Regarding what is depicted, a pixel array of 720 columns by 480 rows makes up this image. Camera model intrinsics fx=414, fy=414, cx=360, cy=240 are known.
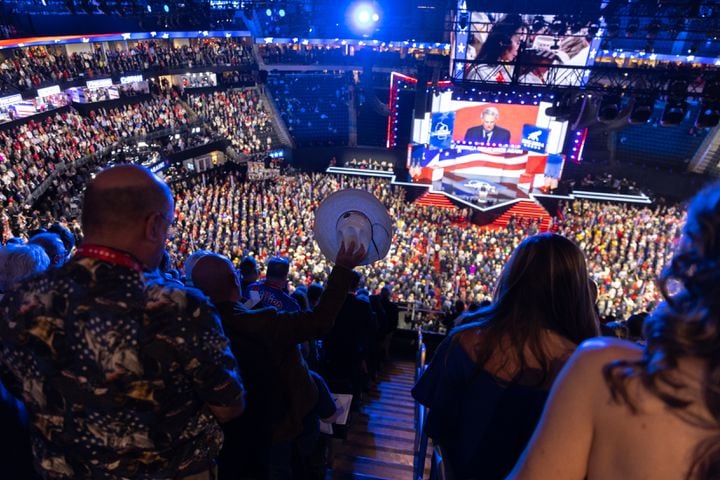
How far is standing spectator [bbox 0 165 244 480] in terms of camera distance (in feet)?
4.30

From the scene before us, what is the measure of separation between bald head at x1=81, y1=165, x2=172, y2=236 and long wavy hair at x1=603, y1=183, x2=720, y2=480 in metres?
1.41

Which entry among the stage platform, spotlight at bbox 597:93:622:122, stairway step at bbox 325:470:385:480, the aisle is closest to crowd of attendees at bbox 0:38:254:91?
the stage platform

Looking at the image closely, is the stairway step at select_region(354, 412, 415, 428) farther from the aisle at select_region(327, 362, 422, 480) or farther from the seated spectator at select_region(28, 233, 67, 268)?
the seated spectator at select_region(28, 233, 67, 268)

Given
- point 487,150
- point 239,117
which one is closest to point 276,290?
point 487,150

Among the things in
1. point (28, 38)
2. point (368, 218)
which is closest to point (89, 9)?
point (28, 38)

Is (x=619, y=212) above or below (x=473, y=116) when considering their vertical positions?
below

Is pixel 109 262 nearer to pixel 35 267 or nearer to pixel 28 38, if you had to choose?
pixel 35 267

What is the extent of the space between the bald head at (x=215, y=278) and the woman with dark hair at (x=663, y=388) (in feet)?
5.15

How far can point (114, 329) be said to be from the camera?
1.31m

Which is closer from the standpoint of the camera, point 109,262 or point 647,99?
point 109,262

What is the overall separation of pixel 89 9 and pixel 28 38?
492 cm

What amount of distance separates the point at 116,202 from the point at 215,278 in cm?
73

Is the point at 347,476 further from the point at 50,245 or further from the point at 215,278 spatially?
the point at 50,245

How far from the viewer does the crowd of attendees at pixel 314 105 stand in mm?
26453
